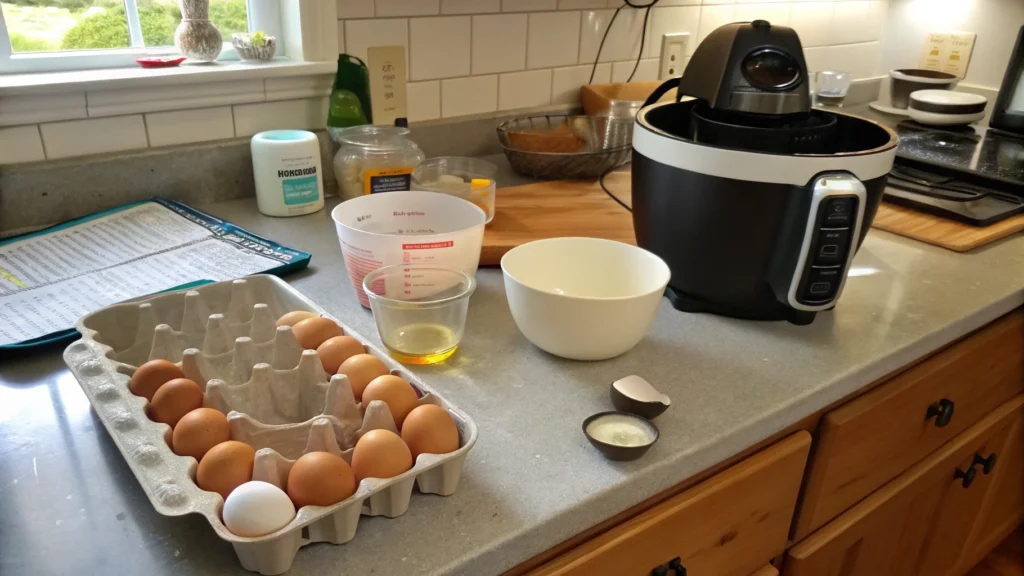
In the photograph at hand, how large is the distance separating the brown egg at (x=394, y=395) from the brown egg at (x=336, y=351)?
2.6 inches

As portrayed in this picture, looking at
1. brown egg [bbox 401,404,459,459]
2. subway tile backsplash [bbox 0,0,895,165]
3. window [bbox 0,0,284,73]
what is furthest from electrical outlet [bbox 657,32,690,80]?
brown egg [bbox 401,404,459,459]

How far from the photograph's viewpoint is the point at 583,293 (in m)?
0.89

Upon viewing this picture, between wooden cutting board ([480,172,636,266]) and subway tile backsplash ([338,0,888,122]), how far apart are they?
8.7 inches

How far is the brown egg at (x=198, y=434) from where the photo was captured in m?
0.55

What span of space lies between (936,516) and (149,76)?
130 centimetres

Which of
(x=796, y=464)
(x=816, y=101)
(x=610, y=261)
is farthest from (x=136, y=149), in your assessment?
(x=816, y=101)

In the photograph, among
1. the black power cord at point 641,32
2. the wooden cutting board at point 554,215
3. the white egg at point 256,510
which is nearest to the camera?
the white egg at point 256,510

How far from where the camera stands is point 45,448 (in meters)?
0.62

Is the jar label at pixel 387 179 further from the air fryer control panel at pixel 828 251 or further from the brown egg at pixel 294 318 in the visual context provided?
the air fryer control panel at pixel 828 251

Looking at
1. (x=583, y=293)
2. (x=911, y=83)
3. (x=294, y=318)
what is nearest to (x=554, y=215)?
(x=583, y=293)

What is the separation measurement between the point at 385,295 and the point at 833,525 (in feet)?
1.95

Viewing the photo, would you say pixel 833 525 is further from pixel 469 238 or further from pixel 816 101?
pixel 816 101

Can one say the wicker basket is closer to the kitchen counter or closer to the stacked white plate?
the kitchen counter

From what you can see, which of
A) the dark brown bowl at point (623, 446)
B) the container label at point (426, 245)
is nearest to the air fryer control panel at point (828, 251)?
the dark brown bowl at point (623, 446)
